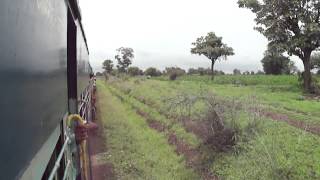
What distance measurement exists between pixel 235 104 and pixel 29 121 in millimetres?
8259

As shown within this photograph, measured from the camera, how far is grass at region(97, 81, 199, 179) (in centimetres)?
847

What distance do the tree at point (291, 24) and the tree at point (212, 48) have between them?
23.5m

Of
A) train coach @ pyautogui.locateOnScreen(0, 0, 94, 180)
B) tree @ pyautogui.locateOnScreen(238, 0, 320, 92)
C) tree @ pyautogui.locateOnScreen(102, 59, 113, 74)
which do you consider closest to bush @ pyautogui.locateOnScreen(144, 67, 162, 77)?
tree @ pyautogui.locateOnScreen(102, 59, 113, 74)

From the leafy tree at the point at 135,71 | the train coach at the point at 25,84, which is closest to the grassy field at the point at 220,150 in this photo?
the train coach at the point at 25,84

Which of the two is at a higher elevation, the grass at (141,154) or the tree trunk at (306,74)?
the tree trunk at (306,74)

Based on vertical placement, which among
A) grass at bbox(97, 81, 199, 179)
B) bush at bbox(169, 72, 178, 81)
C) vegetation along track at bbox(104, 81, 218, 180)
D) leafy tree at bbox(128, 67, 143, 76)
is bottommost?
grass at bbox(97, 81, 199, 179)

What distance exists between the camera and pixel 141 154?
10234mm

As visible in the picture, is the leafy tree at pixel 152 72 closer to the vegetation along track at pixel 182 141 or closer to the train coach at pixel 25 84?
the vegetation along track at pixel 182 141

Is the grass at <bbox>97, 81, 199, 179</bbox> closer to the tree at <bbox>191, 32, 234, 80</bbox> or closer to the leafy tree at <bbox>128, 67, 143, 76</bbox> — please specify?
the tree at <bbox>191, 32, 234, 80</bbox>

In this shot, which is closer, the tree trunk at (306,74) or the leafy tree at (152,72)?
the tree trunk at (306,74)

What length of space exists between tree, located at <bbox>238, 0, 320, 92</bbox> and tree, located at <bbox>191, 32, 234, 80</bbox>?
77.0 ft

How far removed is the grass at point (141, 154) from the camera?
8.47 meters

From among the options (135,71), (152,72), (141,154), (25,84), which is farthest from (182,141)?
(135,71)

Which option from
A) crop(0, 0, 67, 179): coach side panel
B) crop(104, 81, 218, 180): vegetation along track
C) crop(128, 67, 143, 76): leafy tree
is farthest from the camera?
crop(128, 67, 143, 76): leafy tree
